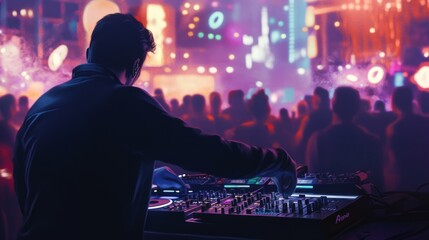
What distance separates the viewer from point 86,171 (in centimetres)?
117

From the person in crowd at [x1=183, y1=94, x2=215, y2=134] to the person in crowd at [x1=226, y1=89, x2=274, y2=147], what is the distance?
0.35 meters

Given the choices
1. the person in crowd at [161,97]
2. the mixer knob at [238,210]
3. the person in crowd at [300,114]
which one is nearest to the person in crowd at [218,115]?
the person in crowd at [161,97]

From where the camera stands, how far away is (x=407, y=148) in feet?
8.29

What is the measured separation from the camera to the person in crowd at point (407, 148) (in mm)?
2494

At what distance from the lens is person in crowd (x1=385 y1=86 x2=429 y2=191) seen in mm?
2494

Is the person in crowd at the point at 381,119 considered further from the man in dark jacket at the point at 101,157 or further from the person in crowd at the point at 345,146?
the man in dark jacket at the point at 101,157

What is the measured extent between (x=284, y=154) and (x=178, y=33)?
2.46 meters

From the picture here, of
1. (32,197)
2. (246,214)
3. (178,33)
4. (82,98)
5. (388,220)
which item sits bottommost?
(388,220)

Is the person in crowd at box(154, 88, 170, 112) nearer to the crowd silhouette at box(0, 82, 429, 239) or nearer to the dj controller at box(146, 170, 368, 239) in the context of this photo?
the crowd silhouette at box(0, 82, 429, 239)

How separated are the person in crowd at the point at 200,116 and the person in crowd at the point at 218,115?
0.14ft

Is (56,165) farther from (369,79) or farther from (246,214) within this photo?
(369,79)

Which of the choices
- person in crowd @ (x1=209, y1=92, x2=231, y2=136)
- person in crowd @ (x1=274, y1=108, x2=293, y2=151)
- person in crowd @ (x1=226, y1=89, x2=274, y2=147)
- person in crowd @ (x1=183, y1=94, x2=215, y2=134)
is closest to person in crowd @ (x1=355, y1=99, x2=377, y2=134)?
person in crowd @ (x1=274, y1=108, x2=293, y2=151)

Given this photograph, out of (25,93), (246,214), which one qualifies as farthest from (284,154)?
(25,93)

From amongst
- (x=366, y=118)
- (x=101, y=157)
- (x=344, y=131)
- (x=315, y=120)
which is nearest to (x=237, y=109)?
(x=315, y=120)
